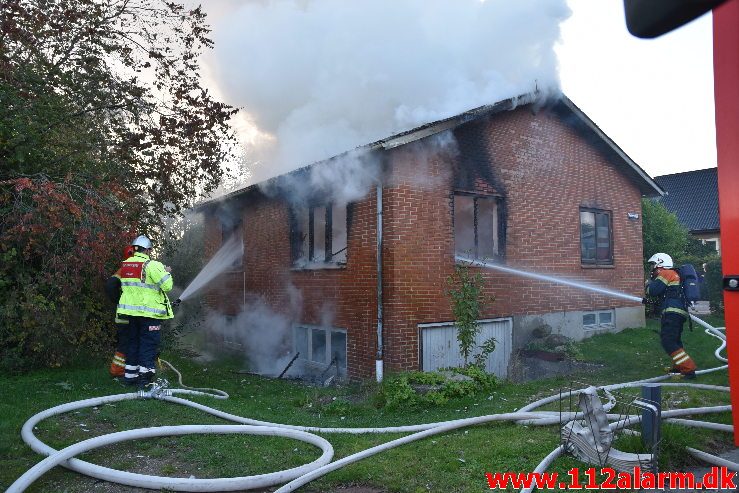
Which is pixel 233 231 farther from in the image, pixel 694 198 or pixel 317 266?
pixel 694 198

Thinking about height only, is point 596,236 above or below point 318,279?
above

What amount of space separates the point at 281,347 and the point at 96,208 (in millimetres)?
4938

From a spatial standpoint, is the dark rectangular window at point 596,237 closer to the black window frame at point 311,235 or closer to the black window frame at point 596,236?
the black window frame at point 596,236

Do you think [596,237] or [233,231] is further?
[233,231]

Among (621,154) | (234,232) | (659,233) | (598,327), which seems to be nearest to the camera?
(598,327)

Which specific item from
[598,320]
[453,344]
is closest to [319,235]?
[453,344]

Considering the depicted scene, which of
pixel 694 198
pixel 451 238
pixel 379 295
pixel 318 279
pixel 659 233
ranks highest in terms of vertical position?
pixel 694 198

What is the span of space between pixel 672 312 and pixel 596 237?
4.32 meters

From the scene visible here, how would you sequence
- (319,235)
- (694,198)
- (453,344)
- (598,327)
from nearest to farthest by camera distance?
(453,344)
(319,235)
(598,327)
(694,198)

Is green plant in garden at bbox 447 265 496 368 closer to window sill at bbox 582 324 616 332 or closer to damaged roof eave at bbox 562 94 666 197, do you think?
window sill at bbox 582 324 616 332

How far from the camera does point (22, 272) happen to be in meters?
Answer: 7.72

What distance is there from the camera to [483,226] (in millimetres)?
10078

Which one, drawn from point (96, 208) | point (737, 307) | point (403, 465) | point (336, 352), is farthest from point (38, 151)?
point (737, 307)

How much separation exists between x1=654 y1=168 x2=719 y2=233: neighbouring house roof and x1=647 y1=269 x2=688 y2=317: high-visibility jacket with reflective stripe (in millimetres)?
26181
